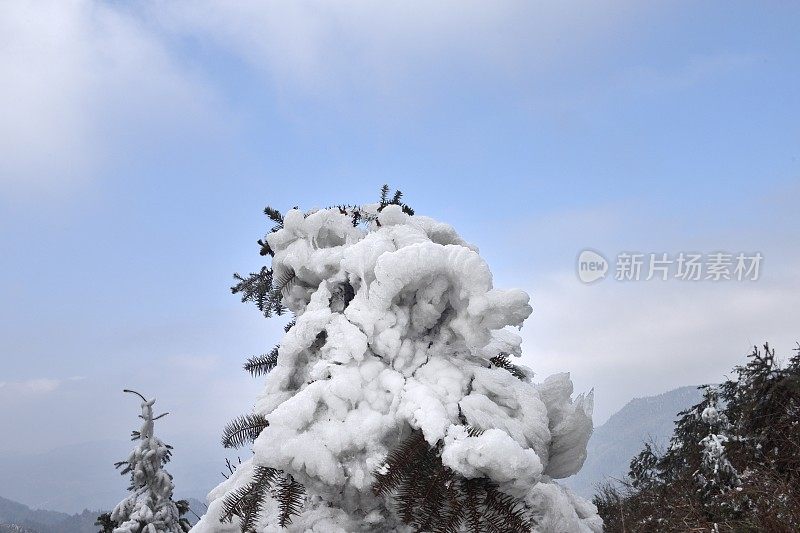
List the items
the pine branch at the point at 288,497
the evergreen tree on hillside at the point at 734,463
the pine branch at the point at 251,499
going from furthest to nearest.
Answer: the evergreen tree on hillside at the point at 734,463, the pine branch at the point at 251,499, the pine branch at the point at 288,497

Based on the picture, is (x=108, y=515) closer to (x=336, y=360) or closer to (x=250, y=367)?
(x=250, y=367)

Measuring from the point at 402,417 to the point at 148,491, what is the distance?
3647 mm

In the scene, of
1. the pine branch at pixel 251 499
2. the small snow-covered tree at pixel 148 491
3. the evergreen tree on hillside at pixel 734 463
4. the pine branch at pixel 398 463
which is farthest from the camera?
the small snow-covered tree at pixel 148 491

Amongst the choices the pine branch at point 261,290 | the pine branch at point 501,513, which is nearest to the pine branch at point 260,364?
the pine branch at point 261,290

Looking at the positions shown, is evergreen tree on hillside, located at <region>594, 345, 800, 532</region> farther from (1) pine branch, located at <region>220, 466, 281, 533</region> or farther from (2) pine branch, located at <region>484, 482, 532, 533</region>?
(1) pine branch, located at <region>220, 466, 281, 533</region>

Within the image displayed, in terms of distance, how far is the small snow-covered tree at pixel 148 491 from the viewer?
5238 millimetres

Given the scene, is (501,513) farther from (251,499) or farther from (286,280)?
(286,280)

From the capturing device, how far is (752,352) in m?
5.59

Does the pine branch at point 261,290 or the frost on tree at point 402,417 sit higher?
the pine branch at point 261,290

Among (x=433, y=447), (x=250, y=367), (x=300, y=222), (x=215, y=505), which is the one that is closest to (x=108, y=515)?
(x=250, y=367)

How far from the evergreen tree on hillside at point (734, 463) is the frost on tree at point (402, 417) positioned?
0.80 metres

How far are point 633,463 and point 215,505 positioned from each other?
20.5 ft

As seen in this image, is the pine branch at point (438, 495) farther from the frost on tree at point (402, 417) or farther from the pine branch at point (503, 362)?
the pine branch at point (503, 362)

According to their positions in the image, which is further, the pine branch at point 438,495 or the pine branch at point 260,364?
the pine branch at point 260,364
